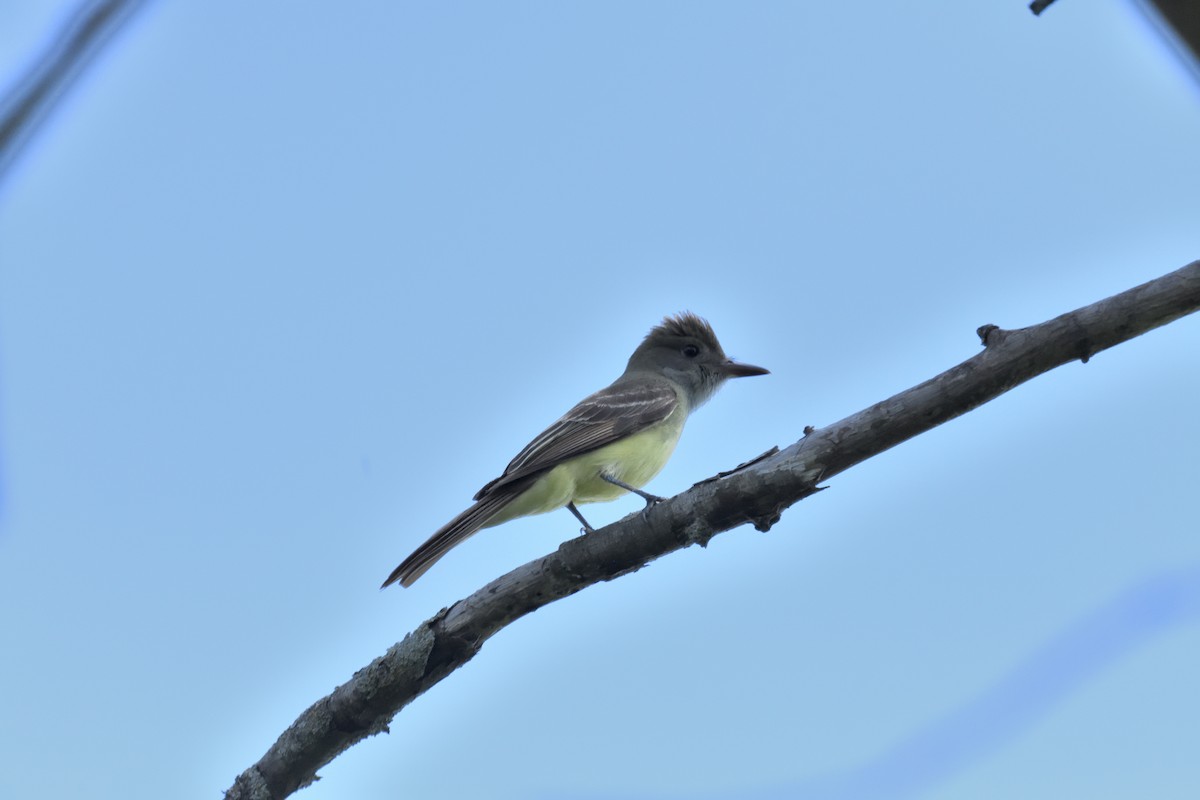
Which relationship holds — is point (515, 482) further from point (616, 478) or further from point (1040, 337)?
point (1040, 337)

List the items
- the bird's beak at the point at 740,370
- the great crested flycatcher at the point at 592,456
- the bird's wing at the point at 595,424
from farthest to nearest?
the bird's beak at the point at 740,370 < the bird's wing at the point at 595,424 < the great crested flycatcher at the point at 592,456

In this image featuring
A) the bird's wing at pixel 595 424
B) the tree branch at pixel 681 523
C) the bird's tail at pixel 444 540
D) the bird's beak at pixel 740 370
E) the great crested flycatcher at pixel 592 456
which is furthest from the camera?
the bird's beak at pixel 740 370

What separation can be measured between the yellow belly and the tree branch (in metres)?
1.95

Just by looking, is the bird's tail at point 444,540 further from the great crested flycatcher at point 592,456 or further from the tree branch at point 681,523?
the tree branch at point 681,523

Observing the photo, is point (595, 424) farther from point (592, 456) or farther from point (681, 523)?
point (681, 523)

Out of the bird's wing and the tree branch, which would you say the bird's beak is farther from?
the tree branch

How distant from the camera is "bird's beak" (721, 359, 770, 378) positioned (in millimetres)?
9328

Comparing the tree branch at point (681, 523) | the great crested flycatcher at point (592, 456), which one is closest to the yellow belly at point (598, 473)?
the great crested flycatcher at point (592, 456)

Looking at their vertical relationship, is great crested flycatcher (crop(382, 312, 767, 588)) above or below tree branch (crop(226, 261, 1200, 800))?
above

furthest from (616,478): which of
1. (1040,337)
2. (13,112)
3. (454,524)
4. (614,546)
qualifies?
(13,112)

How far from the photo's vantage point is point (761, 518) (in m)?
4.76

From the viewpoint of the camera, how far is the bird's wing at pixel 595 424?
Result: 7215 mm

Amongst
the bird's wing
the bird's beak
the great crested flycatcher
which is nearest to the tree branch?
the great crested flycatcher

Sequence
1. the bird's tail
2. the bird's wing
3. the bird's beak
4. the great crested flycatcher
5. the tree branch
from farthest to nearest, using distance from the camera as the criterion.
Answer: the bird's beak → the bird's wing → the great crested flycatcher → the bird's tail → the tree branch
